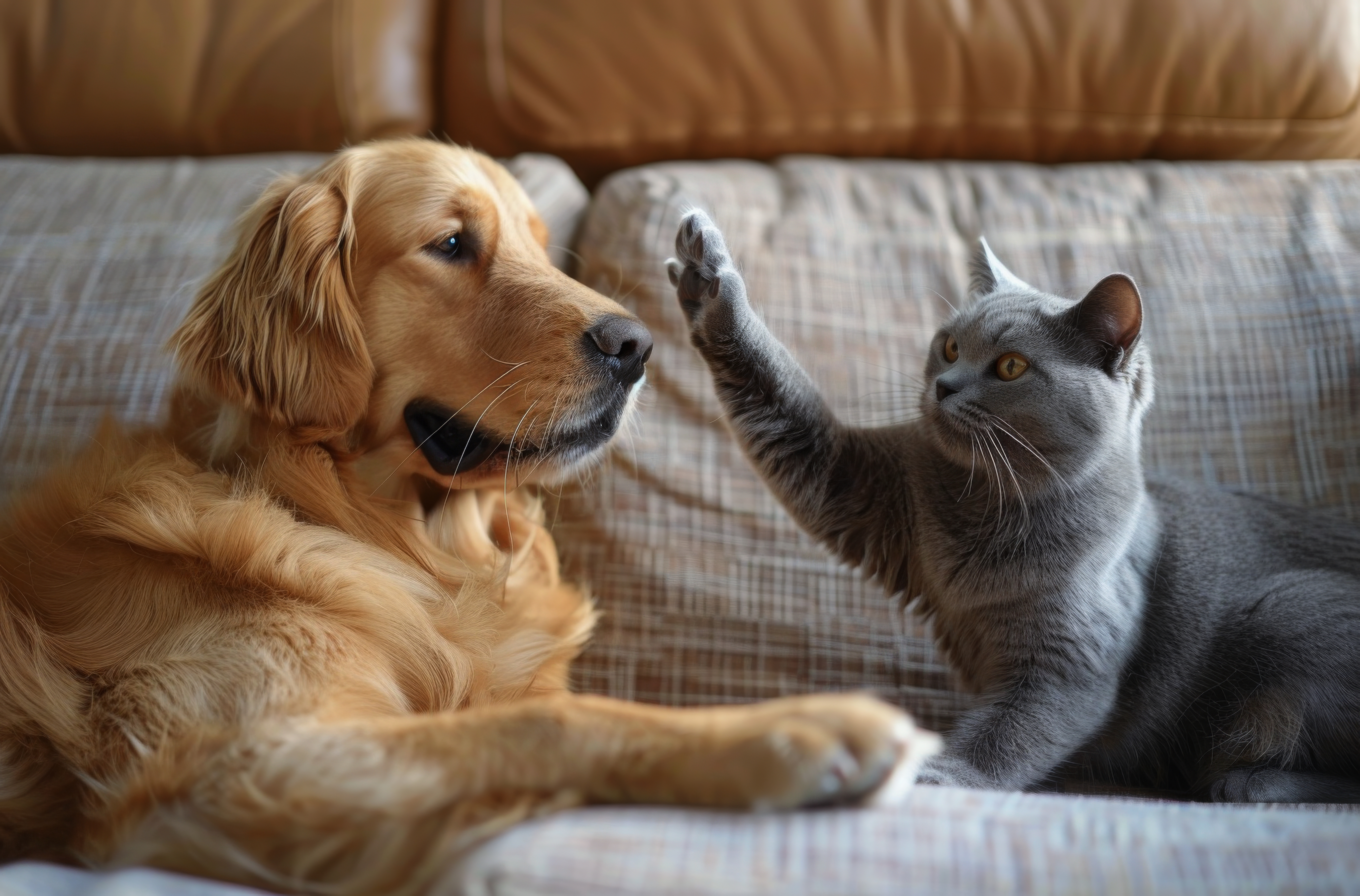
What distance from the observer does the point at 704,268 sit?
124 centimetres

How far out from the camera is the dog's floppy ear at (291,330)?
4.03 feet

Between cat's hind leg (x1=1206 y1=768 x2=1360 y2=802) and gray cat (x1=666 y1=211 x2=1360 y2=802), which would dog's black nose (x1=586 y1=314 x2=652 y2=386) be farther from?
cat's hind leg (x1=1206 y1=768 x2=1360 y2=802)

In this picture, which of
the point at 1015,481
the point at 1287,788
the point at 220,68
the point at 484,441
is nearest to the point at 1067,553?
the point at 1015,481

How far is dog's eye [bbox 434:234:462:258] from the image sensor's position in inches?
52.2

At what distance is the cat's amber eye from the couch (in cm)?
26

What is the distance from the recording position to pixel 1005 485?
123cm

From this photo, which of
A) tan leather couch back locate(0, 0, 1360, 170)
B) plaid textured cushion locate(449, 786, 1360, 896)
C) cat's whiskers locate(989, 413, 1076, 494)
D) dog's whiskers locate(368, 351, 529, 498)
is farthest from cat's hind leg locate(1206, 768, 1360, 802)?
tan leather couch back locate(0, 0, 1360, 170)

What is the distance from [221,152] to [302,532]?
1.37 m

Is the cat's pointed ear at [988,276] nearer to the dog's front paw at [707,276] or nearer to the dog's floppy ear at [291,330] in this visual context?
the dog's front paw at [707,276]

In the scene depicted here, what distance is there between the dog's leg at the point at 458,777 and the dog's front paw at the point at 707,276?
0.54 meters

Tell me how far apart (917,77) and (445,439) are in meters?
1.31

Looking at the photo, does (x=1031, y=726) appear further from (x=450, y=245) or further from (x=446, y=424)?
(x=450, y=245)

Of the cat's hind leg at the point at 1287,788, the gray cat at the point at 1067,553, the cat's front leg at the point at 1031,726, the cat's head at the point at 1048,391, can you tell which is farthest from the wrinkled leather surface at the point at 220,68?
the cat's hind leg at the point at 1287,788

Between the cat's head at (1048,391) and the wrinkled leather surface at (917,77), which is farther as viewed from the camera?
the wrinkled leather surface at (917,77)
